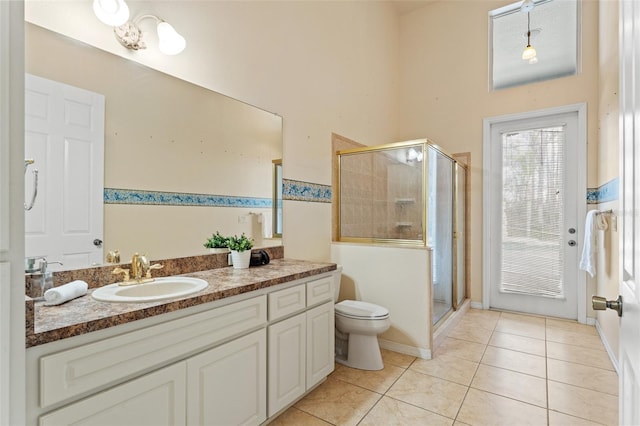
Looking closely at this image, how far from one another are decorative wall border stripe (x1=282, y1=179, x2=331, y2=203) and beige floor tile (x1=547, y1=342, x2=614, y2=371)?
89.9 inches

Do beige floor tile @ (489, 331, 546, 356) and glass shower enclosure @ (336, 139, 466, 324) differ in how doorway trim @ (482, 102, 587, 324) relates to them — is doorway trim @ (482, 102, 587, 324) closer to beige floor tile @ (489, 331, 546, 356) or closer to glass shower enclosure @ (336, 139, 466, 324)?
glass shower enclosure @ (336, 139, 466, 324)

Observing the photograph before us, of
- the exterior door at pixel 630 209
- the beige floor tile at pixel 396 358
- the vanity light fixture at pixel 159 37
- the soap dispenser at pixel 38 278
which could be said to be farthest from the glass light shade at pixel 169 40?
the beige floor tile at pixel 396 358

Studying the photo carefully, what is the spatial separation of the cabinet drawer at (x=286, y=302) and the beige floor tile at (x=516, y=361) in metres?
1.65

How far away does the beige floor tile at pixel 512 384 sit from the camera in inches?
82.2

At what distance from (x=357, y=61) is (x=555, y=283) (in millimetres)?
3247

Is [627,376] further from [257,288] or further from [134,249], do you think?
[134,249]

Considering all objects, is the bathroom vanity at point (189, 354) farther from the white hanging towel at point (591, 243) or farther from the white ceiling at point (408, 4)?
the white ceiling at point (408, 4)

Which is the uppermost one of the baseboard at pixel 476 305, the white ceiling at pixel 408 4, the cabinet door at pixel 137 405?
the white ceiling at pixel 408 4

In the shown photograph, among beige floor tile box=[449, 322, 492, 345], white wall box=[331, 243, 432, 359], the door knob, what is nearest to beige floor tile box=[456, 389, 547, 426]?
white wall box=[331, 243, 432, 359]

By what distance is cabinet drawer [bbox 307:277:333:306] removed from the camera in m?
2.04

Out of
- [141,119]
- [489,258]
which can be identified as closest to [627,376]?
[141,119]

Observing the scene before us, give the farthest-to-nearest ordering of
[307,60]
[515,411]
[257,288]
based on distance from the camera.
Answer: [307,60]
[515,411]
[257,288]

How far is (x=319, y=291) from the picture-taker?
6.95 feet

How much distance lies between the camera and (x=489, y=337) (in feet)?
10.1
